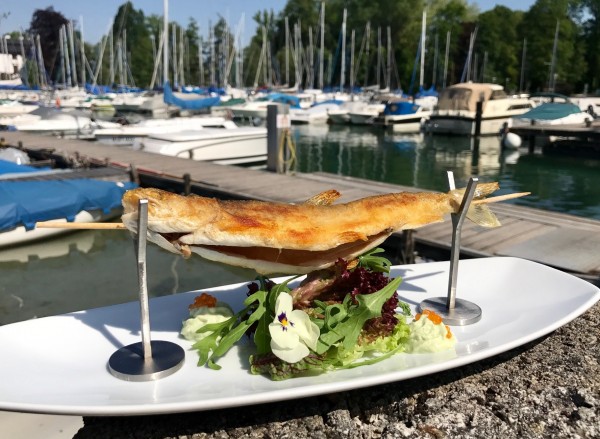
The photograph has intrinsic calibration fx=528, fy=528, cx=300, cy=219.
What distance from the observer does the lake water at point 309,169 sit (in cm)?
910

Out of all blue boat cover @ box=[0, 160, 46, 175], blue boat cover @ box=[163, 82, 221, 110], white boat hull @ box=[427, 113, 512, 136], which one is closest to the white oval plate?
blue boat cover @ box=[0, 160, 46, 175]

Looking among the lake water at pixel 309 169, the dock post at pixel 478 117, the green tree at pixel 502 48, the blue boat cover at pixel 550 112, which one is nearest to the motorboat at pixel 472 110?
the dock post at pixel 478 117

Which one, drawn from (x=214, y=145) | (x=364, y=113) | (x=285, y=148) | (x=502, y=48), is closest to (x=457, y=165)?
(x=214, y=145)

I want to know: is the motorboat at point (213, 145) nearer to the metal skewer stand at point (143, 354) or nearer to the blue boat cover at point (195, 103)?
the metal skewer stand at point (143, 354)

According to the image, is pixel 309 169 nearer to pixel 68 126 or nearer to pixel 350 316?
pixel 68 126

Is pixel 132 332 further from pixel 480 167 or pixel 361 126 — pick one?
pixel 361 126

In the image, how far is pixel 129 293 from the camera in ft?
29.5

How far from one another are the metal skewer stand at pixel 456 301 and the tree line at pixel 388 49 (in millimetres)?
58658

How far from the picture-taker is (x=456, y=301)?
3271 mm

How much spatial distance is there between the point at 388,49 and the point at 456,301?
76.9 metres

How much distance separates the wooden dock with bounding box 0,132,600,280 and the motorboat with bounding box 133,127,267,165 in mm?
1134

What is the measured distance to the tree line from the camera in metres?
67.1

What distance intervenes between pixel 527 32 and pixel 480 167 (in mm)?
52953

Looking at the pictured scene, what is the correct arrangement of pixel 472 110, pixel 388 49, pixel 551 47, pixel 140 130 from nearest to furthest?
pixel 140 130 < pixel 472 110 < pixel 551 47 < pixel 388 49
